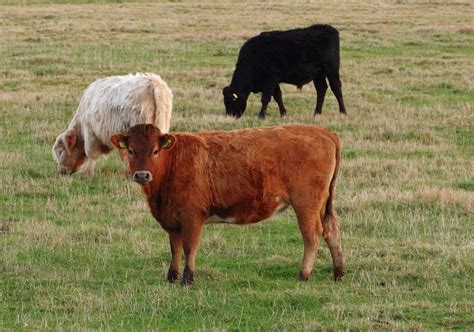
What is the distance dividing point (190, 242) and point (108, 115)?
5193mm

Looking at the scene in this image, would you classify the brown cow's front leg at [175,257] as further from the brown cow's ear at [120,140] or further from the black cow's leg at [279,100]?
the black cow's leg at [279,100]

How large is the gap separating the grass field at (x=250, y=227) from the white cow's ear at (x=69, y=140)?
→ 39 centimetres

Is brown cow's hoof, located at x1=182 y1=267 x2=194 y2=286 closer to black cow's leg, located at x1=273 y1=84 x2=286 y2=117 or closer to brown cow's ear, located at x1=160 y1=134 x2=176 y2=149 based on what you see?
brown cow's ear, located at x1=160 y1=134 x2=176 y2=149


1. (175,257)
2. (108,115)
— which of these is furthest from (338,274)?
(108,115)

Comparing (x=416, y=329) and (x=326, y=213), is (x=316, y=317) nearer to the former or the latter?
(x=416, y=329)

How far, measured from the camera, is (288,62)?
18.8 metres

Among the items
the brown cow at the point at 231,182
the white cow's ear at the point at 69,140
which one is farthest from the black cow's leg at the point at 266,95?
the brown cow at the point at 231,182

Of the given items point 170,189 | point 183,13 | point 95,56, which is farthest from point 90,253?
point 183,13

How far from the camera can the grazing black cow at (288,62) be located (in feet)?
61.5

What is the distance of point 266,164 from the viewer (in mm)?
8312

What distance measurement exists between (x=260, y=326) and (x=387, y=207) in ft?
→ 14.4

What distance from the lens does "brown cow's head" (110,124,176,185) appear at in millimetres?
8062

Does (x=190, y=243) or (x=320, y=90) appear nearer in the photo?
(x=190, y=243)

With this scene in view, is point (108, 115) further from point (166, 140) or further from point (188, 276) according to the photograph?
point (188, 276)
